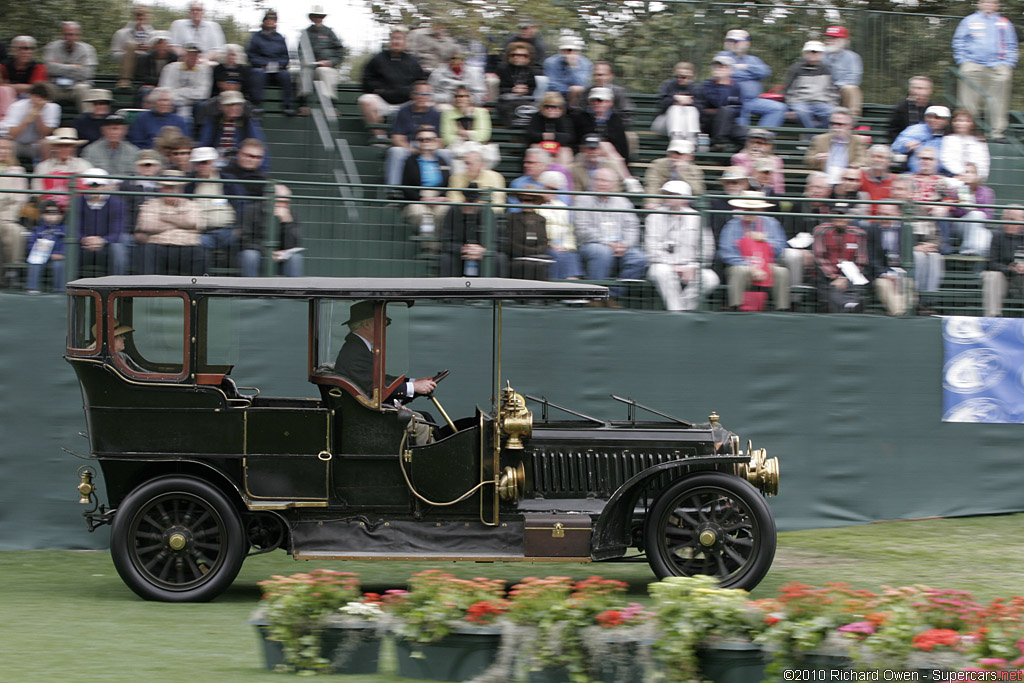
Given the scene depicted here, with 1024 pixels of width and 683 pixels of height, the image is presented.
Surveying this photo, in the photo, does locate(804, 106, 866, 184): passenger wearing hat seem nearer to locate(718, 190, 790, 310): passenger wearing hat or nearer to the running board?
locate(718, 190, 790, 310): passenger wearing hat

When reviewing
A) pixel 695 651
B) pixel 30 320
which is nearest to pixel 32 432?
pixel 30 320

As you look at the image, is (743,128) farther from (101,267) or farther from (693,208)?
(101,267)

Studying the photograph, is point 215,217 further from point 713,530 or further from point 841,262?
point 841,262

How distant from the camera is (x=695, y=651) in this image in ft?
19.4

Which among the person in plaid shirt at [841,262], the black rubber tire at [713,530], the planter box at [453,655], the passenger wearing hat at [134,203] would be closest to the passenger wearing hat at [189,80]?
the passenger wearing hat at [134,203]

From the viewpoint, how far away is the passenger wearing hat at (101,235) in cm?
1087

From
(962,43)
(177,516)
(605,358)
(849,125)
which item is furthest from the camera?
(962,43)

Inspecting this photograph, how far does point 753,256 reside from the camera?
464 inches

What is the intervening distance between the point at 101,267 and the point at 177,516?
10.0 ft

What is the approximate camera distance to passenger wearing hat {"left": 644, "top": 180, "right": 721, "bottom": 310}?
11656 mm

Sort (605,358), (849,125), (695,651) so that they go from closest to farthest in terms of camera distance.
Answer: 1. (695,651)
2. (605,358)
3. (849,125)

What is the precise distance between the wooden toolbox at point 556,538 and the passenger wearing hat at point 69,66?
845cm

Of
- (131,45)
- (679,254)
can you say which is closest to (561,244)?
(679,254)

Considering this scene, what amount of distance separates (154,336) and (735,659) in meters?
4.70
